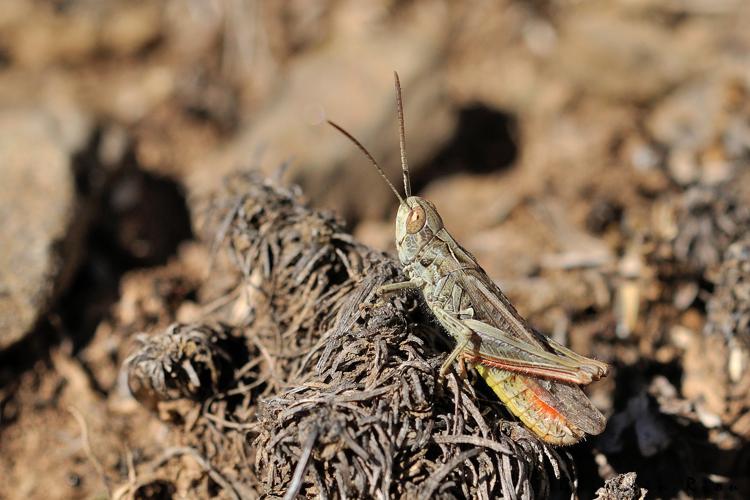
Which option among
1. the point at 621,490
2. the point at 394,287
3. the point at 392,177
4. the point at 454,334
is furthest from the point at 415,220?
the point at 392,177

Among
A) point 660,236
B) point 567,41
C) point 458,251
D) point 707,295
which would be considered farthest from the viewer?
point 567,41

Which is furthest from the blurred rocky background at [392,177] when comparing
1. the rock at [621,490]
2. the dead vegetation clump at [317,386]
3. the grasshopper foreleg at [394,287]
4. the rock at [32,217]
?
the grasshopper foreleg at [394,287]

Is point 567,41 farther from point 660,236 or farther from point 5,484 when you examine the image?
point 5,484

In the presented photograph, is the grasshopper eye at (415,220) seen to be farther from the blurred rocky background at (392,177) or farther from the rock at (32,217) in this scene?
the rock at (32,217)

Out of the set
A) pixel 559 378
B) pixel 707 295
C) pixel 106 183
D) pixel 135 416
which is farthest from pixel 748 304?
pixel 106 183

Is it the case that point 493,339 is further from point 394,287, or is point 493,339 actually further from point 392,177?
point 392,177
